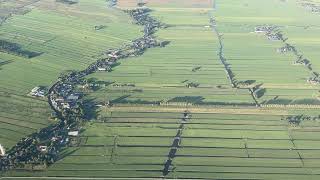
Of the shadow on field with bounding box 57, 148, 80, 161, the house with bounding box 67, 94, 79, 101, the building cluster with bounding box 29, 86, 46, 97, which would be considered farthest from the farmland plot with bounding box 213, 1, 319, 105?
the building cluster with bounding box 29, 86, 46, 97

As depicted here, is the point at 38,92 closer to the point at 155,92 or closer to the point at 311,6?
the point at 155,92

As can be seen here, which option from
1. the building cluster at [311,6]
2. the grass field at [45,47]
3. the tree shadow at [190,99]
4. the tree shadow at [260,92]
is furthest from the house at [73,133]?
the building cluster at [311,6]

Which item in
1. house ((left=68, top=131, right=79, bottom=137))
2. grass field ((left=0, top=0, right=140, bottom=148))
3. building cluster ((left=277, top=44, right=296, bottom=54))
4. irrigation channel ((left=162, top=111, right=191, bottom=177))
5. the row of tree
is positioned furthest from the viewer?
building cluster ((left=277, top=44, right=296, bottom=54))

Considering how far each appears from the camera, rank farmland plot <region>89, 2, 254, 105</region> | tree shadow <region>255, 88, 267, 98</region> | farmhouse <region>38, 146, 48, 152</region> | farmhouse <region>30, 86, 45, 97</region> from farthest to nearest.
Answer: tree shadow <region>255, 88, 267, 98</region>, farmland plot <region>89, 2, 254, 105</region>, farmhouse <region>30, 86, 45, 97</region>, farmhouse <region>38, 146, 48, 152</region>

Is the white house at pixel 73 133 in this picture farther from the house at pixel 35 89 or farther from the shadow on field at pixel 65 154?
the house at pixel 35 89

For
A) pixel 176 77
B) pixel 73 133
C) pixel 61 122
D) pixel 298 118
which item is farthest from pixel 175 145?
pixel 176 77

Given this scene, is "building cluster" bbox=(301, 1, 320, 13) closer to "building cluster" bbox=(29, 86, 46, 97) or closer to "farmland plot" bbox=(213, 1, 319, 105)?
"farmland plot" bbox=(213, 1, 319, 105)

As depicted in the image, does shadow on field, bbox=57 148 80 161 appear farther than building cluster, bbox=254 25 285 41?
No
